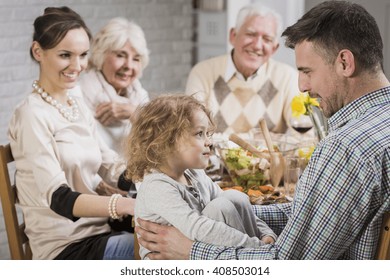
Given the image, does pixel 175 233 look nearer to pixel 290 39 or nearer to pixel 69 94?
pixel 290 39

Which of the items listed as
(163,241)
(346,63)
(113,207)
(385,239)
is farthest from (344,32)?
(113,207)

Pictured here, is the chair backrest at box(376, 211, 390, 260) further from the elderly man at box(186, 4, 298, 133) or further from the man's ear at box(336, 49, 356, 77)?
the elderly man at box(186, 4, 298, 133)

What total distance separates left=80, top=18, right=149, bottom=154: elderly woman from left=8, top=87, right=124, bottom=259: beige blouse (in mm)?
295

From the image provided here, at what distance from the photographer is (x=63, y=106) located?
1994mm

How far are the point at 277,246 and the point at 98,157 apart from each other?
3.01 feet

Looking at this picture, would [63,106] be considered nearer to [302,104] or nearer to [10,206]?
[10,206]

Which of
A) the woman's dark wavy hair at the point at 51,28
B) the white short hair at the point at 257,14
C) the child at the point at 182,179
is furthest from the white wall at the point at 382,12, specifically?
the child at the point at 182,179

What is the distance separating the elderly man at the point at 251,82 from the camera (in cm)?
261

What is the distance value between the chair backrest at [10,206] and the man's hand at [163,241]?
0.55 meters

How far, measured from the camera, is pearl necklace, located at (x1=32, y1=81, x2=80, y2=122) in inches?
76.9

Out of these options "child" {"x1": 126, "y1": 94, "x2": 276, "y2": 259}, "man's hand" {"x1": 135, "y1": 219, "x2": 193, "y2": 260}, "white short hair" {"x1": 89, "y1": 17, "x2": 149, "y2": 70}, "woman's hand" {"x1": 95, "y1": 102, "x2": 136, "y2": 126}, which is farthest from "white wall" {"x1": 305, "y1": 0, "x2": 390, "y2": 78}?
"man's hand" {"x1": 135, "y1": 219, "x2": 193, "y2": 260}

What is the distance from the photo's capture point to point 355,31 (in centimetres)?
131
